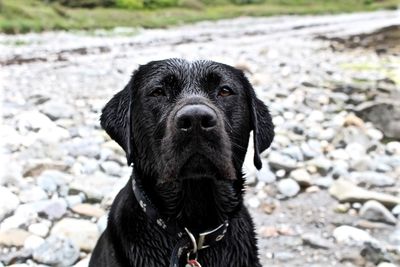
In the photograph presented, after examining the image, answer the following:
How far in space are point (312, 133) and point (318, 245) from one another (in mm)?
3426

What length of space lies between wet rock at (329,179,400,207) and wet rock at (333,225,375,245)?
0.73m

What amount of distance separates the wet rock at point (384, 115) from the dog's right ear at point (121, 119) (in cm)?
581

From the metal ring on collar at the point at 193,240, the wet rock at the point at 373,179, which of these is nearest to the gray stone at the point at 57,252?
the metal ring on collar at the point at 193,240

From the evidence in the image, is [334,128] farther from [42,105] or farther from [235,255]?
[235,255]

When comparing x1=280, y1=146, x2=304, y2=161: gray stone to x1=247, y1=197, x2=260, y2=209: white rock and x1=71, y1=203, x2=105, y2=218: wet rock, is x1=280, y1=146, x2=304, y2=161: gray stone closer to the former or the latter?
x1=247, y1=197, x2=260, y2=209: white rock

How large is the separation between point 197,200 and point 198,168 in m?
0.45

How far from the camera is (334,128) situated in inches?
351

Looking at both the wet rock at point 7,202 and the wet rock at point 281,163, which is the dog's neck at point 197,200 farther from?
the wet rock at point 281,163

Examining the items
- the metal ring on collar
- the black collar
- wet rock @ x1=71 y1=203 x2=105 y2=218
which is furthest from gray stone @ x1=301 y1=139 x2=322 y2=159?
the metal ring on collar

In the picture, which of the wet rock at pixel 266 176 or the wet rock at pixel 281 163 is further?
the wet rock at pixel 281 163

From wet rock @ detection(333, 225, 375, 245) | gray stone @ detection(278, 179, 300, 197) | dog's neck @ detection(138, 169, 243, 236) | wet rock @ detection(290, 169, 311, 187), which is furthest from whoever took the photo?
wet rock @ detection(290, 169, 311, 187)

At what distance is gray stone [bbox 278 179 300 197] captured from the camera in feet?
21.6

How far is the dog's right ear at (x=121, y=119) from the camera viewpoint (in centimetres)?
376

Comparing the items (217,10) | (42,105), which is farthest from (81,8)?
(42,105)
